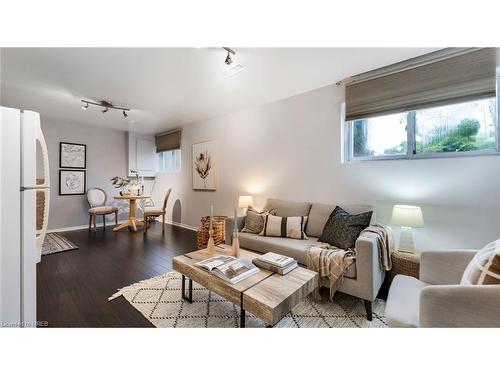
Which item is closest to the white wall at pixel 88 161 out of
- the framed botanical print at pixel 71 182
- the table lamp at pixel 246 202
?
the framed botanical print at pixel 71 182

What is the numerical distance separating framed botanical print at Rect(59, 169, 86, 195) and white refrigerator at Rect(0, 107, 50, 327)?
169 inches

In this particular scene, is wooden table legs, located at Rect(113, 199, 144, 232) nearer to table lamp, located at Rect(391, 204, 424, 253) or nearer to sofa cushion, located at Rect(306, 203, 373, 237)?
sofa cushion, located at Rect(306, 203, 373, 237)

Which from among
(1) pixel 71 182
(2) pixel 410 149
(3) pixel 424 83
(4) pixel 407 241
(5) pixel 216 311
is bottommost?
(5) pixel 216 311

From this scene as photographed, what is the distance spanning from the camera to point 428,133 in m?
2.13

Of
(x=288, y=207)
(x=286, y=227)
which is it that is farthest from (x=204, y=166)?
(x=286, y=227)

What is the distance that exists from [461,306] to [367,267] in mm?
758


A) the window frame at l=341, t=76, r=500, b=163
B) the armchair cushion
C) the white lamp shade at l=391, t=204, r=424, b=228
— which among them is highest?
the window frame at l=341, t=76, r=500, b=163

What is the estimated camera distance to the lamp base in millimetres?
1981

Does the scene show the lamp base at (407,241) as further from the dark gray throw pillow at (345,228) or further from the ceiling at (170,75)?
the ceiling at (170,75)

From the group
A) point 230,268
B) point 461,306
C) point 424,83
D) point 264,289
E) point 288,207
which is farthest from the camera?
point 288,207

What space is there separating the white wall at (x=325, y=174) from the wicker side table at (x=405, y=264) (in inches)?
14.7

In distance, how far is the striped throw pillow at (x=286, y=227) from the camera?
2.43 meters

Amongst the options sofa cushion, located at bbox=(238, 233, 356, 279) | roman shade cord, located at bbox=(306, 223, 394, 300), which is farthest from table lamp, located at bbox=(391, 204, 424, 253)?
sofa cushion, located at bbox=(238, 233, 356, 279)

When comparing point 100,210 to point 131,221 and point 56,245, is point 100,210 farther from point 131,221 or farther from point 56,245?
point 56,245
